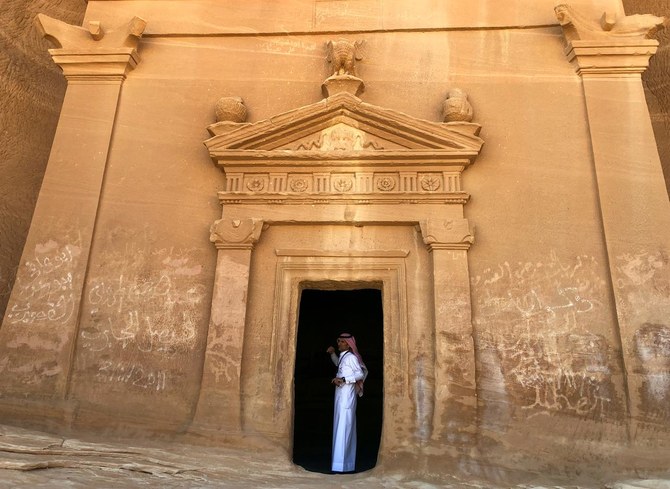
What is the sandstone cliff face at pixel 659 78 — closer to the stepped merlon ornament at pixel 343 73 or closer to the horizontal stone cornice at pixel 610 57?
the horizontal stone cornice at pixel 610 57

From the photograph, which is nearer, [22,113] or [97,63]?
[97,63]

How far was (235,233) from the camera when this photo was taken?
20.5 feet

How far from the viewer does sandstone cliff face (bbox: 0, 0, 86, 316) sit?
369 inches

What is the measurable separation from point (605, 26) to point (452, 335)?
426cm

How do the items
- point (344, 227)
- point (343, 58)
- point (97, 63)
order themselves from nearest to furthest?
point (344, 227)
point (343, 58)
point (97, 63)

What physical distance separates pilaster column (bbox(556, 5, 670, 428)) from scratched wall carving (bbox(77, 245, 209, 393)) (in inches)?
175

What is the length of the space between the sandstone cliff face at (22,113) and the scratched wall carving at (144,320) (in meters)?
4.02

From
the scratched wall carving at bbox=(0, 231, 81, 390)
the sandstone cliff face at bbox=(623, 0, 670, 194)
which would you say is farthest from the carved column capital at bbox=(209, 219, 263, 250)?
the sandstone cliff face at bbox=(623, 0, 670, 194)

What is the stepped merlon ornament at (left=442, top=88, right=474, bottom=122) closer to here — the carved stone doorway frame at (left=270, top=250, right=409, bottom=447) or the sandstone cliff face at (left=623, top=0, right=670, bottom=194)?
the carved stone doorway frame at (left=270, top=250, right=409, bottom=447)

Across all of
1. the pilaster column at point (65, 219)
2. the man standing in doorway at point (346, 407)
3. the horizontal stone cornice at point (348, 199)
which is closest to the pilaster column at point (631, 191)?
the horizontal stone cornice at point (348, 199)

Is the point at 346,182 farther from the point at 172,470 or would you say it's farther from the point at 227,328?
the point at 172,470

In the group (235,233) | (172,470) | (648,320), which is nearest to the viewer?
(172,470)

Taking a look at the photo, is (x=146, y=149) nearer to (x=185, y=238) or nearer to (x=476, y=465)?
(x=185, y=238)

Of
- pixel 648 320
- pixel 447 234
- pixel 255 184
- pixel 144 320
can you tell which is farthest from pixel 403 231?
pixel 144 320
